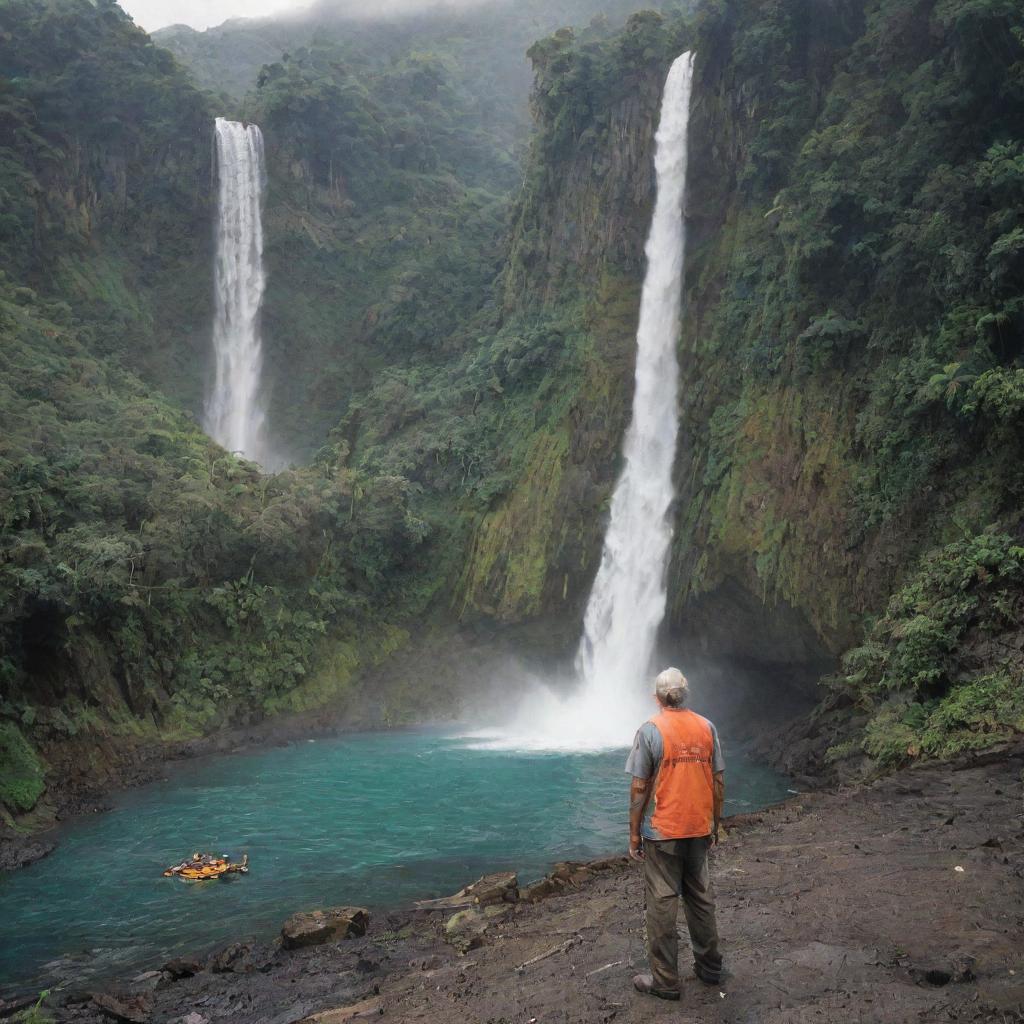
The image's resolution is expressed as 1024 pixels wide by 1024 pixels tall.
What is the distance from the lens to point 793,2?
23438mm

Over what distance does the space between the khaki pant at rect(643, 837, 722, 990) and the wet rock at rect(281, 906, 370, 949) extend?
15.7 feet

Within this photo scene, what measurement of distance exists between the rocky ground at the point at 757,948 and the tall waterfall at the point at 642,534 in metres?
13.1

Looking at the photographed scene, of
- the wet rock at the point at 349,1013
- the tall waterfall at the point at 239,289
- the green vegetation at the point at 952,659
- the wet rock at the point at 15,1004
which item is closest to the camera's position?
the wet rock at the point at 349,1013

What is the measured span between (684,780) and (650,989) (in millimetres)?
1241

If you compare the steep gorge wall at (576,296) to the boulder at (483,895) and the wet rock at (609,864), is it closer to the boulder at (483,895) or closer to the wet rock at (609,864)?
the wet rock at (609,864)

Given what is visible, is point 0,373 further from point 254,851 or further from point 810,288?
point 810,288

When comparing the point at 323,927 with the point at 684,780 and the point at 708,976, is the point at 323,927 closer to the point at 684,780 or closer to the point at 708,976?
the point at 708,976

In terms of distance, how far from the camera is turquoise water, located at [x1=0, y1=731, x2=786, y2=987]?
972cm

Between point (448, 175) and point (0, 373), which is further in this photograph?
point (448, 175)

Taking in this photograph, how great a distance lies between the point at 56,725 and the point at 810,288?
59.9 ft

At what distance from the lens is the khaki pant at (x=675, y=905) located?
500cm

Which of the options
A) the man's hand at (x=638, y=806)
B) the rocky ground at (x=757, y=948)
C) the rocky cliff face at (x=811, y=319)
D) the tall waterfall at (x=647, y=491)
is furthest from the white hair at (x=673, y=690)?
the tall waterfall at (x=647, y=491)

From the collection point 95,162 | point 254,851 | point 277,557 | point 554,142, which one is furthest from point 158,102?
point 254,851

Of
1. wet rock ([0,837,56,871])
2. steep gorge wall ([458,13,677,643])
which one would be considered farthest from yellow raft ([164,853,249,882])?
steep gorge wall ([458,13,677,643])
